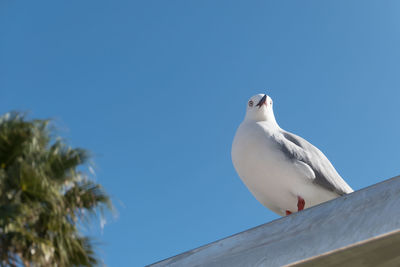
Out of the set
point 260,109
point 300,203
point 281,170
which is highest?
point 260,109

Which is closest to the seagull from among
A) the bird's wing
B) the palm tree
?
the bird's wing

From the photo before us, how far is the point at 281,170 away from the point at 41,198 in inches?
89.8

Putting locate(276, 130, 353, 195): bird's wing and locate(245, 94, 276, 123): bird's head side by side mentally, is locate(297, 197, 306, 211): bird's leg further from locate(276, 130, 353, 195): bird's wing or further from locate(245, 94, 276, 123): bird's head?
locate(245, 94, 276, 123): bird's head

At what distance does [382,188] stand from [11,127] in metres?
4.13

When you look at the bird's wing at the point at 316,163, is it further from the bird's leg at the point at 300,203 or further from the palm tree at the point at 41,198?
the palm tree at the point at 41,198

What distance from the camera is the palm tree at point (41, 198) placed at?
17.0 ft

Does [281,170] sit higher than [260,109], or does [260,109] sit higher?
[260,109]

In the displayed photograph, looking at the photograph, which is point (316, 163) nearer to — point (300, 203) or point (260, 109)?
point (300, 203)

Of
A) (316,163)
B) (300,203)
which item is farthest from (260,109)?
(300,203)

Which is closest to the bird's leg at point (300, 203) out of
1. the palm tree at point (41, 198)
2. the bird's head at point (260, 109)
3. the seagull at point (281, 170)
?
the seagull at point (281, 170)

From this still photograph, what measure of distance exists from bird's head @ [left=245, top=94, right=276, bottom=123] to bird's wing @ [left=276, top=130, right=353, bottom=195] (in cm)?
33

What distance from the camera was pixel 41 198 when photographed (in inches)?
210

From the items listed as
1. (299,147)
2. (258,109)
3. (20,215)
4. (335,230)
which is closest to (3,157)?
(20,215)

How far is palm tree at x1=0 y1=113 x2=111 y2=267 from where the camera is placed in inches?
203
